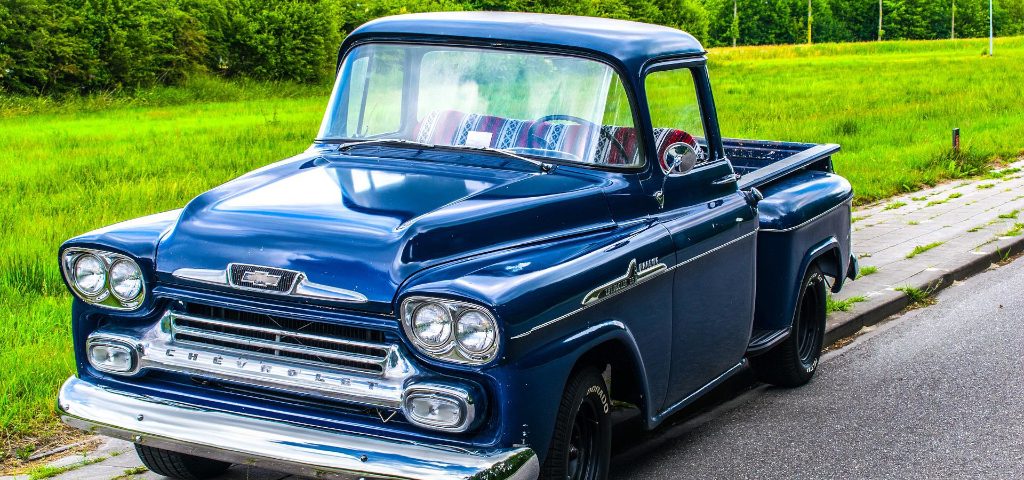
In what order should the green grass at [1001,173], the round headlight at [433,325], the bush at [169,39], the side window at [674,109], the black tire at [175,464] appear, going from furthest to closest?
1. the bush at [169,39]
2. the green grass at [1001,173]
3. the side window at [674,109]
4. the black tire at [175,464]
5. the round headlight at [433,325]

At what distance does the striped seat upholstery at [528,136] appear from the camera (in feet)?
17.1

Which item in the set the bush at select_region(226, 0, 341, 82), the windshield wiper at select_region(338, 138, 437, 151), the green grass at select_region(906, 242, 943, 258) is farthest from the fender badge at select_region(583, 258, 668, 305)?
the bush at select_region(226, 0, 341, 82)

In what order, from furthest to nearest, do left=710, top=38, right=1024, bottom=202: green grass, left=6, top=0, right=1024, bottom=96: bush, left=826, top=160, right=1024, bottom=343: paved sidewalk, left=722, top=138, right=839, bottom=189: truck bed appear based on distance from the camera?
left=6, top=0, right=1024, bottom=96: bush < left=710, top=38, right=1024, bottom=202: green grass < left=826, top=160, right=1024, bottom=343: paved sidewalk < left=722, top=138, right=839, bottom=189: truck bed

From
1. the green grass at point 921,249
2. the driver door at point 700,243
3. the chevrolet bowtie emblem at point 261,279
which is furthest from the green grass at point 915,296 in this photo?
the chevrolet bowtie emblem at point 261,279

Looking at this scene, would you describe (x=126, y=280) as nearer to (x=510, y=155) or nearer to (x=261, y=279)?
(x=261, y=279)

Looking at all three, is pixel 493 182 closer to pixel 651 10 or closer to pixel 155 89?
pixel 155 89

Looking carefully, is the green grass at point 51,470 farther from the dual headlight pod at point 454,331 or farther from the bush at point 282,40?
the bush at point 282,40

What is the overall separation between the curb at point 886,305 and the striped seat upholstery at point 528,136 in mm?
3201

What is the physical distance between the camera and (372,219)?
4344mm

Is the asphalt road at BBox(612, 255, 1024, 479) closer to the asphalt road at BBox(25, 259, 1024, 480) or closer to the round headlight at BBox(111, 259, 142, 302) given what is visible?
the asphalt road at BBox(25, 259, 1024, 480)

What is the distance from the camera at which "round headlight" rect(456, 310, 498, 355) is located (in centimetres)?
391

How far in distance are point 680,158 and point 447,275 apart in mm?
1693

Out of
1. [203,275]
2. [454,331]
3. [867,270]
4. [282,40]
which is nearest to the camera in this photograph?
[454,331]

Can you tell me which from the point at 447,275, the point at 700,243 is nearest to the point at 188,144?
the point at 700,243
